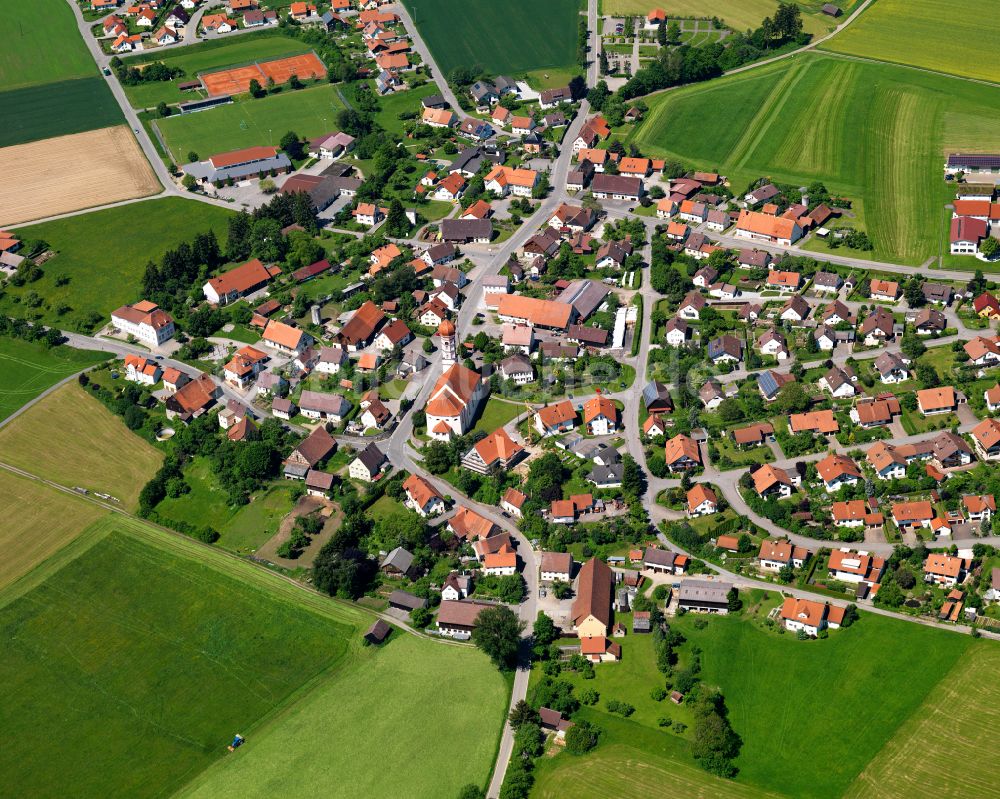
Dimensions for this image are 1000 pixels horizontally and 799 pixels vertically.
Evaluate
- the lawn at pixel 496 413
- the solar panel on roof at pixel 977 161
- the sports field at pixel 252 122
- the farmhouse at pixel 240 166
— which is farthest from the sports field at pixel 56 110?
the solar panel on roof at pixel 977 161

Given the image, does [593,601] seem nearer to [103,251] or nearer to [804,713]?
[804,713]

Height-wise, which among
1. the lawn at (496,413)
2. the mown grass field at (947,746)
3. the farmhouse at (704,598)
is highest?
the lawn at (496,413)

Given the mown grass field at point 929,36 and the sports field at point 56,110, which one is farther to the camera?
the mown grass field at point 929,36

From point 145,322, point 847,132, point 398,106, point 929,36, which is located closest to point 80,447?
point 145,322

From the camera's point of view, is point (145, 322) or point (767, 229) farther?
point (767, 229)

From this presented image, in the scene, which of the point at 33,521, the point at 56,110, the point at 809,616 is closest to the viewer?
the point at 809,616

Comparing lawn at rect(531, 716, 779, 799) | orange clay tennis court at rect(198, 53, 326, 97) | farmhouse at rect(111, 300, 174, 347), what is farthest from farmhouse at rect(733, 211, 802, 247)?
orange clay tennis court at rect(198, 53, 326, 97)

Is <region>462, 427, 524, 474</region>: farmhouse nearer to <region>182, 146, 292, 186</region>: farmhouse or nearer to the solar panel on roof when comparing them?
<region>182, 146, 292, 186</region>: farmhouse

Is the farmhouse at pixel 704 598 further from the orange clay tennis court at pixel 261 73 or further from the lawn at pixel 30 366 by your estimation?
the orange clay tennis court at pixel 261 73
